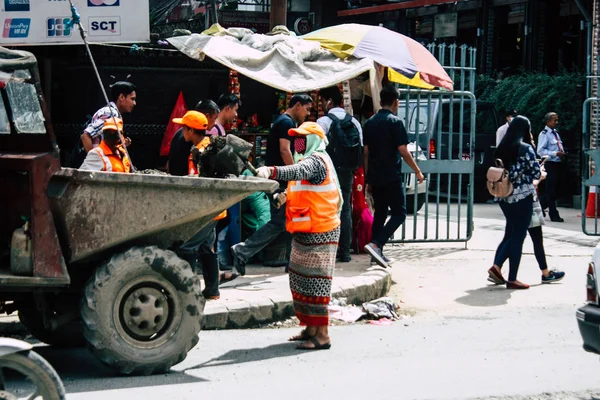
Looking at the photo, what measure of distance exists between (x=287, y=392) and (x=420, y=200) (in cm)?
878

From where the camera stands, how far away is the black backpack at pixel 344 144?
10.9 meters

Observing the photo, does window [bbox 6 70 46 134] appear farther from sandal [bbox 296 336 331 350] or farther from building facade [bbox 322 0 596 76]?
building facade [bbox 322 0 596 76]

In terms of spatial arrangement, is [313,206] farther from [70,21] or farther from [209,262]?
[70,21]

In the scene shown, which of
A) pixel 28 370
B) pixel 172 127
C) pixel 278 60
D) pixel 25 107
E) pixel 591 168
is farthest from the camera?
pixel 591 168

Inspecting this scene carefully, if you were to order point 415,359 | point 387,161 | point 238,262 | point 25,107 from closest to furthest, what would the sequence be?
point 25,107 < point 415,359 < point 238,262 < point 387,161

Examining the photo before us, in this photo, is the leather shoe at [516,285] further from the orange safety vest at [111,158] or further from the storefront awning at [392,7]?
the storefront awning at [392,7]

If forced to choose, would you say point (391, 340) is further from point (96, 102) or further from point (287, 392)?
point (96, 102)

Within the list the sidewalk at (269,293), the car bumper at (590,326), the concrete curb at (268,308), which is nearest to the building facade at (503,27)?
the sidewalk at (269,293)

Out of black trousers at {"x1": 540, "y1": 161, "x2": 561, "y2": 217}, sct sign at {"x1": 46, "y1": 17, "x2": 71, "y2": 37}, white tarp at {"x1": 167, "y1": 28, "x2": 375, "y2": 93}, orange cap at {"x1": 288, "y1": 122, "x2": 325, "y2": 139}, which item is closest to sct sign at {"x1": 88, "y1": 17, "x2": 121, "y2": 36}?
sct sign at {"x1": 46, "y1": 17, "x2": 71, "y2": 37}

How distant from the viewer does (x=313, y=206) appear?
779 centimetres

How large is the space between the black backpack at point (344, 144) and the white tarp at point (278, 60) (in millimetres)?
542

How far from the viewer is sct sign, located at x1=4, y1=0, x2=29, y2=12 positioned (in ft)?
33.7

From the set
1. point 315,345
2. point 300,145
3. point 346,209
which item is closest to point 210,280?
point 315,345

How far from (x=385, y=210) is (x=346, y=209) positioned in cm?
60
